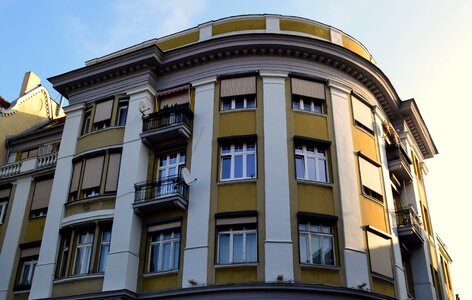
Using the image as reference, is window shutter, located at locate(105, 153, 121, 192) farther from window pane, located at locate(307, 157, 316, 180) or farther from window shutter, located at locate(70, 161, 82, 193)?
window pane, located at locate(307, 157, 316, 180)

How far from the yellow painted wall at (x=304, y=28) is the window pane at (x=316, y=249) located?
943 centimetres

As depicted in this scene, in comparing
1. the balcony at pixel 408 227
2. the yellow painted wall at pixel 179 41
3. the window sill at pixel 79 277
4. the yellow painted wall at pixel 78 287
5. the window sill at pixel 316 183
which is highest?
the yellow painted wall at pixel 179 41

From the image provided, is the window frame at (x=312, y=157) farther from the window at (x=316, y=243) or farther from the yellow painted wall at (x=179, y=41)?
the yellow painted wall at (x=179, y=41)

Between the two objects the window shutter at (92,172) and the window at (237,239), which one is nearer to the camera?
the window at (237,239)

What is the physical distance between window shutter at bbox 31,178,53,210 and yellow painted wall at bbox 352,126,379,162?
1426 cm

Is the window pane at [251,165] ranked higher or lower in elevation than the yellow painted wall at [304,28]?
lower

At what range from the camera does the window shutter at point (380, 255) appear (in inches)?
740

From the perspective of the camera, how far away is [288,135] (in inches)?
786

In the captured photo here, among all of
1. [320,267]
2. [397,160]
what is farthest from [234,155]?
[397,160]

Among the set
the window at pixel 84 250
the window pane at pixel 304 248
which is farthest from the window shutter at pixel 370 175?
the window at pixel 84 250

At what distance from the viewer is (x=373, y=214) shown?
788 inches

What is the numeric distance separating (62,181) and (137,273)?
587 cm

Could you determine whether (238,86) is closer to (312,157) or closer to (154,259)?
(312,157)

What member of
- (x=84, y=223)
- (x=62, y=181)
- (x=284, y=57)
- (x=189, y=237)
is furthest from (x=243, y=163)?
(x=62, y=181)
